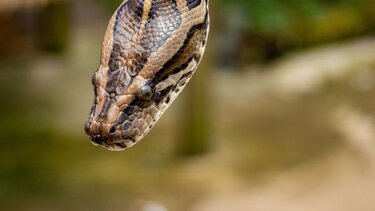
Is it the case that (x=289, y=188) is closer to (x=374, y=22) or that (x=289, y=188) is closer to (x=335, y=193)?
(x=335, y=193)

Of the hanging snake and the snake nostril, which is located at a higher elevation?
the hanging snake

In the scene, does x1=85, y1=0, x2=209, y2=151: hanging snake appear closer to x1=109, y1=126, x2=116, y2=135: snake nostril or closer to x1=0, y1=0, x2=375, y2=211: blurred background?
x1=109, y1=126, x2=116, y2=135: snake nostril

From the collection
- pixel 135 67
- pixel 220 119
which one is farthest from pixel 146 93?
pixel 220 119

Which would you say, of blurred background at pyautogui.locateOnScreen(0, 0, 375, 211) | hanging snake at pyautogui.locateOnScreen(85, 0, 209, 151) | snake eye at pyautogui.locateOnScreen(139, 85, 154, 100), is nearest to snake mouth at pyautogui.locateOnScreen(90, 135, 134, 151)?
hanging snake at pyautogui.locateOnScreen(85, 0, 209, 151)

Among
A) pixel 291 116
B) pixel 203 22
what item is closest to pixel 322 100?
pixel 291 116

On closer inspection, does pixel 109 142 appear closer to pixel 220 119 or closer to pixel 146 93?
pixel 146 93

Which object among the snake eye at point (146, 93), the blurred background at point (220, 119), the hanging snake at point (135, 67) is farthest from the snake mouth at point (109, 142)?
the blurred background at point (220, 119)

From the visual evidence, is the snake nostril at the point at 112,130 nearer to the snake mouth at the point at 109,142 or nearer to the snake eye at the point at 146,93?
the snake mouth at the point at 109,142
